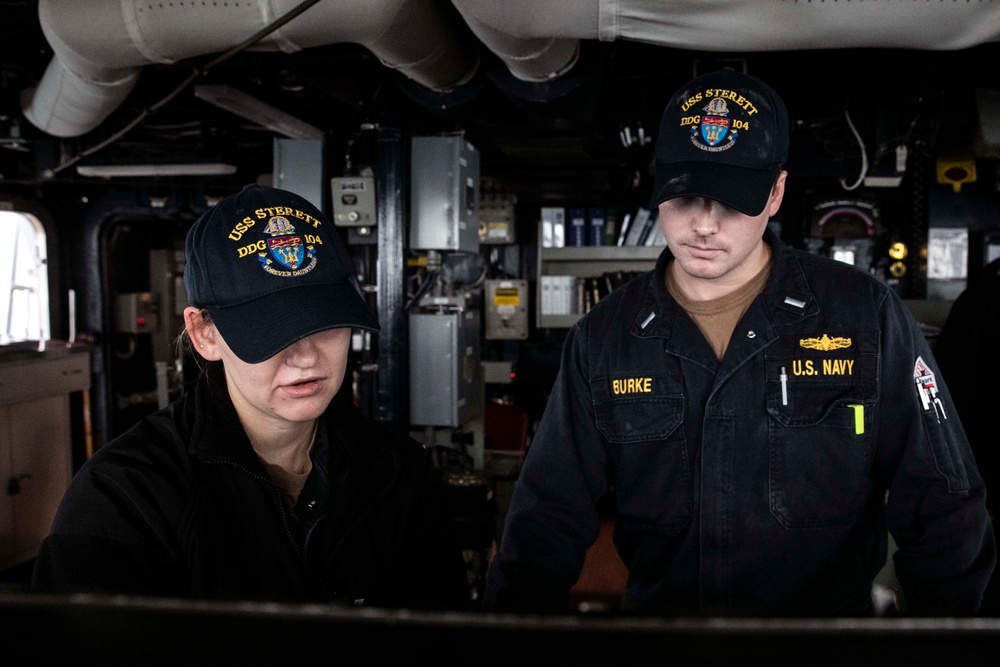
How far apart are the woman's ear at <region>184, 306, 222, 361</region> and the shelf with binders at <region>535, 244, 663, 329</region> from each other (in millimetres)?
4456

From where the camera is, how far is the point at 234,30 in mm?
2475

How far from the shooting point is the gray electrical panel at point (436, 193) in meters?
3.62

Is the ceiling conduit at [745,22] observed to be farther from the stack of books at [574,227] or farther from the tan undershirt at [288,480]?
the stack of books at [574,227]

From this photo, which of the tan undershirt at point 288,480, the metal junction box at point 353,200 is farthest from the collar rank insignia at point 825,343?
the metal junction box at point 353,200

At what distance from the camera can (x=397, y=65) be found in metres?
2.73

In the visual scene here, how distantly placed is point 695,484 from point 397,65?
6.02ft

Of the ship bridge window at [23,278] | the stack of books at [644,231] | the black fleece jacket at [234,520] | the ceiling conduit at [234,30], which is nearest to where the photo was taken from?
the black fleece jacket at [234,520]

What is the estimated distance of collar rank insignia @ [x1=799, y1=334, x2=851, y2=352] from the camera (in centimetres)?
164

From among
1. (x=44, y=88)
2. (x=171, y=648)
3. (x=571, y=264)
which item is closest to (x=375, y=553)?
(x=171, y=648)

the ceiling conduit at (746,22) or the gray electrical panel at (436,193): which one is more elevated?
the ceiling conduit at (746,22)

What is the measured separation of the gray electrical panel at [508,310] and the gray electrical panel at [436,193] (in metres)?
3.02

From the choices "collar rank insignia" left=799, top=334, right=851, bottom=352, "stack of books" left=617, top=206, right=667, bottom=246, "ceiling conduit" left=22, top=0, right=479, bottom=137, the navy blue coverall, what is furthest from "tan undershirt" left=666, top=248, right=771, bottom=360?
"stack of books" left=617, top=206, right=667, bottom=246

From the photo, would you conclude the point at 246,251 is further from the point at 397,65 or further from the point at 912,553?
the point at 397,65

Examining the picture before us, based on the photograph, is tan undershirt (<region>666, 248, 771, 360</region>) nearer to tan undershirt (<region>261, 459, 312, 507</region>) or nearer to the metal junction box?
tan undershirt (<region>261, 459, 312, 507</region>)
